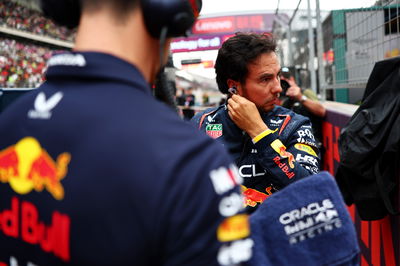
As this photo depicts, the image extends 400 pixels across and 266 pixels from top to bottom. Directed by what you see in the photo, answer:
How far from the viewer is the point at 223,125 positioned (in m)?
1.88

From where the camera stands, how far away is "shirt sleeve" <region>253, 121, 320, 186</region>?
1605 millimetres

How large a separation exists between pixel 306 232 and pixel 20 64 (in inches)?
646

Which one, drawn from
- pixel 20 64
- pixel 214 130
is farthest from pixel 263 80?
pixel 20 64

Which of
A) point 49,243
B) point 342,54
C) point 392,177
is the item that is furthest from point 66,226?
point 342,54

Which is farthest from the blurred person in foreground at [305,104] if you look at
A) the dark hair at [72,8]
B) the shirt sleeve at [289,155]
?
the dark hair at [72,8]

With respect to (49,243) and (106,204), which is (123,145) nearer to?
(106,204)

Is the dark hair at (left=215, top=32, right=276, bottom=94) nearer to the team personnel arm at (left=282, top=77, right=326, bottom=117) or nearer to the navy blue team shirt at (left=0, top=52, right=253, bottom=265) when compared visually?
the navy blue team shirt at (left=0, top=52, right=253, bottom=265)

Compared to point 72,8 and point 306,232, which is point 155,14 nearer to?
point 72,8

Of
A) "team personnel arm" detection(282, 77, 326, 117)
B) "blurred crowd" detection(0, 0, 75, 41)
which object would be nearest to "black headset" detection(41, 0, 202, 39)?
"team personnel arm" detection(282, 77, 326, 117)

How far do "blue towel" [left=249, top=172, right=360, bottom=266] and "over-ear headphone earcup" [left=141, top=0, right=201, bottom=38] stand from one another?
0.45 metres

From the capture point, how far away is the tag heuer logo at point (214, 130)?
1870mm

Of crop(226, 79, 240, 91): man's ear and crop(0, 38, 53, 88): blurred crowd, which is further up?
crop(0, 38, 53, 88): blurred crowd

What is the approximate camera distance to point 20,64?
15469 millimetres

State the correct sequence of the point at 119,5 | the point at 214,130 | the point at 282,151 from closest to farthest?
the point at 119,5 < the point at 282,151 < the point at 214,130
